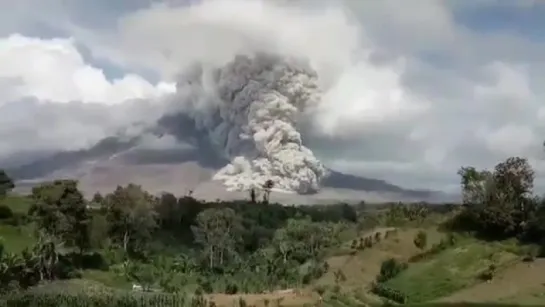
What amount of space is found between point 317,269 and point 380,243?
8071mm

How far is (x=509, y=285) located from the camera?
61125 mm

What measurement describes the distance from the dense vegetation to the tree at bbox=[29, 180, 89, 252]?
12cm

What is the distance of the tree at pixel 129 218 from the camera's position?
98.5 m

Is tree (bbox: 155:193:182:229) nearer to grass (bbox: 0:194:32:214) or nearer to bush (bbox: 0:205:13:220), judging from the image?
grass (bbox: 0:194:32:214)

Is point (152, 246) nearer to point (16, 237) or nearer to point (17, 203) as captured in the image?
point (16, 237)

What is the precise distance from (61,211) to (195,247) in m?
31.4

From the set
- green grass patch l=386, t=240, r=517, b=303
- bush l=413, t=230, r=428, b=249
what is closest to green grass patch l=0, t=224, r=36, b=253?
green grass patch l=386, t=240, r=517, b=303

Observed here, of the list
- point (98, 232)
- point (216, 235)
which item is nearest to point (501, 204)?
Result: point (216, 235)

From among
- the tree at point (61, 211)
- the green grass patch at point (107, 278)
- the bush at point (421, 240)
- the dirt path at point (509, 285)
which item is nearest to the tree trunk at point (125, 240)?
the tree at point (61, 211)

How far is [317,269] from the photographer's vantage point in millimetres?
84062

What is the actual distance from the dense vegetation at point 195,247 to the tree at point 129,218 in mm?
132

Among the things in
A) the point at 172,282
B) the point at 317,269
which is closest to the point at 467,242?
the point at 317,269

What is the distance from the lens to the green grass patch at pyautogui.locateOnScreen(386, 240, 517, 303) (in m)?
64.6

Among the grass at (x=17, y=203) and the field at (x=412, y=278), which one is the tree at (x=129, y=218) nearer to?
the field at (x=412, y=278)
